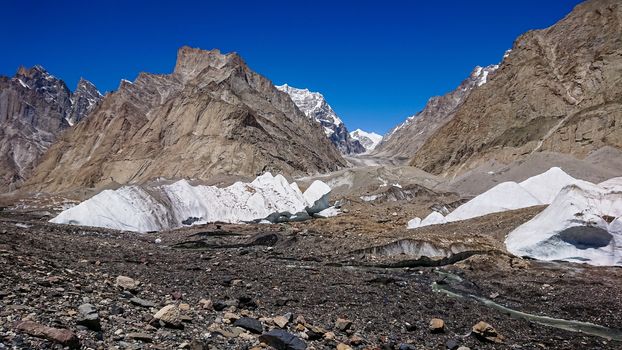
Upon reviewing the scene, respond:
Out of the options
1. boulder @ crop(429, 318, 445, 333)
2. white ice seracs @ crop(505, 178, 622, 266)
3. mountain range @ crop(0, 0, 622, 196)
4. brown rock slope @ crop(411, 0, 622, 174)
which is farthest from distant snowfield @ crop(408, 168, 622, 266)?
brown rock slope @ crop(411, 0, 622, 174)

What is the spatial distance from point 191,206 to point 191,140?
60.6 m

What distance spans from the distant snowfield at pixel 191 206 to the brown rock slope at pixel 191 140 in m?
33.2

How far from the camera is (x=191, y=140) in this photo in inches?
3984

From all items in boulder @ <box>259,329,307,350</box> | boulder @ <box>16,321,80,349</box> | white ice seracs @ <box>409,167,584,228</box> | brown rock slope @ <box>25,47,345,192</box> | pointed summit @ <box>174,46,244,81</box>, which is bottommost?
A: boulder @ <box>259,329,307,350</box>

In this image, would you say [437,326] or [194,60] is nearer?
[437,326]

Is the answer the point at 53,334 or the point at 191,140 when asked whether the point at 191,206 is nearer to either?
the point at 53,334

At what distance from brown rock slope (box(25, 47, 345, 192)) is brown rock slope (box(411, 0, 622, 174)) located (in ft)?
116

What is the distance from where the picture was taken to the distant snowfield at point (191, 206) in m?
35.2

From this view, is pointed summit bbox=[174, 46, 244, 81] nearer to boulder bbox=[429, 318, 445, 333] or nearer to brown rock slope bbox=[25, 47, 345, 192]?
brown rock slope bbox=[25, 47, 345, 192]

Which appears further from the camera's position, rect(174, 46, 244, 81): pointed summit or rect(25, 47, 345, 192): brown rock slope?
rect(174, 46, 244, 81): pointed summit

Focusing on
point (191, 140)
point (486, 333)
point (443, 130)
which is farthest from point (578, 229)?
point (443, 130)

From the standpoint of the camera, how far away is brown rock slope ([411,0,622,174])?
74.9 m

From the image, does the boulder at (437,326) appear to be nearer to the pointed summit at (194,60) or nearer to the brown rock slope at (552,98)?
the brown rock slope at (552,98)

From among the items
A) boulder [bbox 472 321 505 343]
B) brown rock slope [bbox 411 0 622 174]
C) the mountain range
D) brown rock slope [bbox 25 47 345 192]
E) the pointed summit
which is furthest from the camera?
the pointed summit
